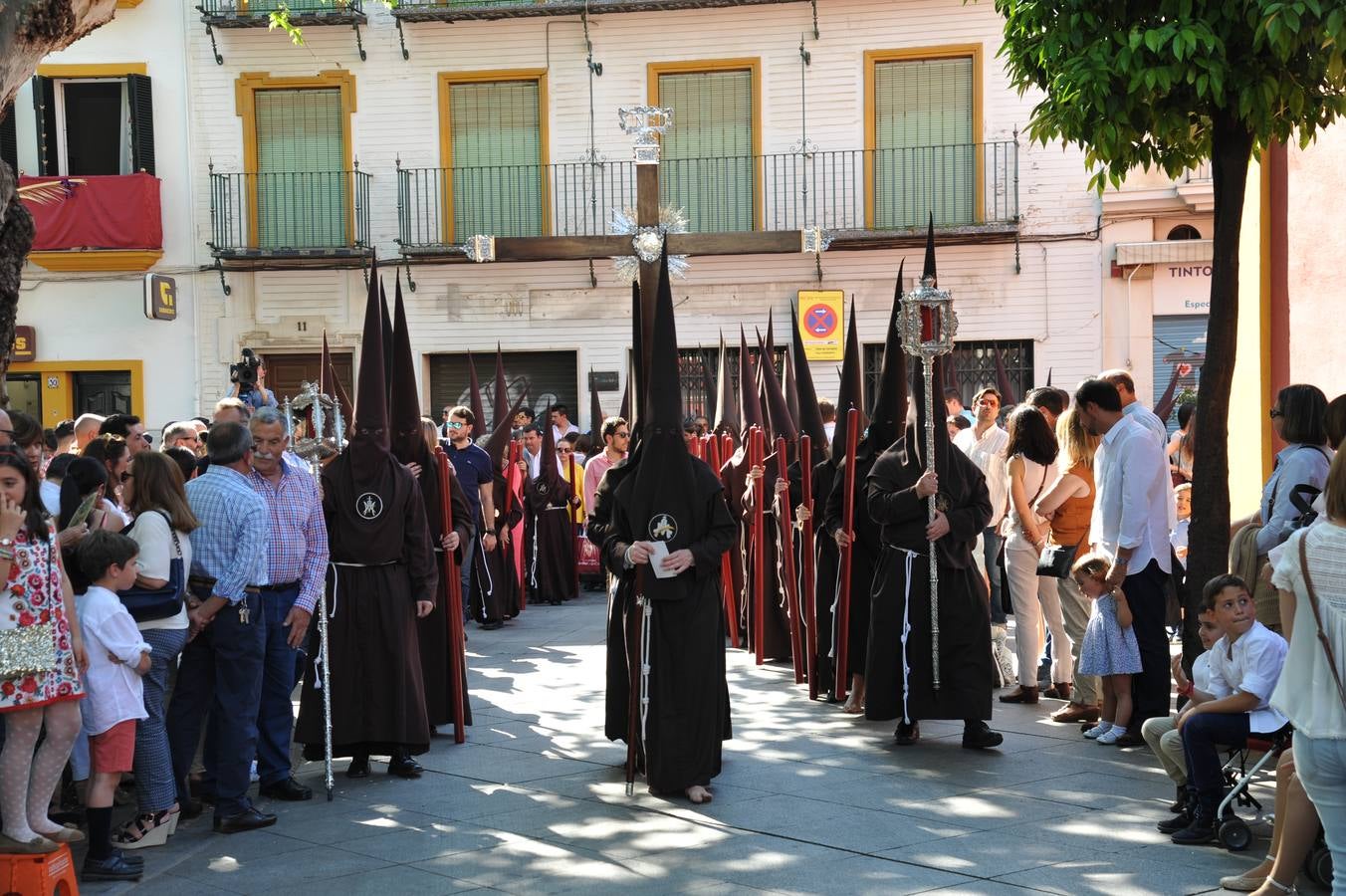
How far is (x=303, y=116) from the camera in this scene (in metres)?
24.5

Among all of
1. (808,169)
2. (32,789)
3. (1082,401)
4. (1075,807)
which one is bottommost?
(1075,807)

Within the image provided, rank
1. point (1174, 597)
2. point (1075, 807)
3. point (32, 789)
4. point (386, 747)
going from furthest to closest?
point (1174, 597)
point (386, 747)
point (1075, 807)
point (32, 789)

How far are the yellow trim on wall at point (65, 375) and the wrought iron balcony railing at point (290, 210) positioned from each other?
241 centimetres

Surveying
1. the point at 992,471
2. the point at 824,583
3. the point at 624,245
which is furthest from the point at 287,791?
the point at 624,245

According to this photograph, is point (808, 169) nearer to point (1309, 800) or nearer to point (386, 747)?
point (386, 747)

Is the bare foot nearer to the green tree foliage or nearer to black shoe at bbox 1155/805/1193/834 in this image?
black shoe at bbox 1155/805/1193/834

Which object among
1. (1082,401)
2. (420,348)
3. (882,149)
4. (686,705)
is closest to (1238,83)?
(1082,401)

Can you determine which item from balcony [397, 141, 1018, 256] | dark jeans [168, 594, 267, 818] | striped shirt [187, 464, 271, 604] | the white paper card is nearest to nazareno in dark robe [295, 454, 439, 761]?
dark jeans [168, 594, 267, 818]

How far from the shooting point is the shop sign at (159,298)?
23406 millimetres

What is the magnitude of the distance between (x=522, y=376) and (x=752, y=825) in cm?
1761

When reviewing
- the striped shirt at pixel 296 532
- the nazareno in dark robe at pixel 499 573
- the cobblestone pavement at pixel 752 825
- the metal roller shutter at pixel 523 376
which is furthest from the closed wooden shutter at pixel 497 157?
the striped shirt at pixel 296 532

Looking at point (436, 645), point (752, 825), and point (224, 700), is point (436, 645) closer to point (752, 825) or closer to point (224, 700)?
point (224, 700)

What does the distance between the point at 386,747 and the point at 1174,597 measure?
649cm

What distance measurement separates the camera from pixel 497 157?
24375 millimetres
